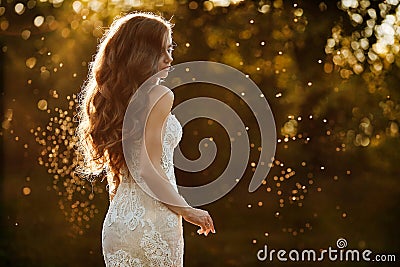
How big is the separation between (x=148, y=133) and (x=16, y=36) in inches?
98.2

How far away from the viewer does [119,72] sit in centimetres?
213

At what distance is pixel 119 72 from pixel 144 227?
17.4 inches

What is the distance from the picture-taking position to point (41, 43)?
14.3 feet

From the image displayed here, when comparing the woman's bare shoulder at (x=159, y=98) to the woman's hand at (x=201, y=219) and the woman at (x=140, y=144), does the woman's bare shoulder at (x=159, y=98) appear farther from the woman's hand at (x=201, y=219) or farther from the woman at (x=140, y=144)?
the woman's hand at (x=201, y=219)

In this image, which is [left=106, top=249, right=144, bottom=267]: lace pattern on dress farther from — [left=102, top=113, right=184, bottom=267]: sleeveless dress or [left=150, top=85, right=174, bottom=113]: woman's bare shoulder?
[left=150, top=85, right=174, bottom=113]: woman's bare shoulder

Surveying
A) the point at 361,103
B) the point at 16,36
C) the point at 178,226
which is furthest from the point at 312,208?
the point at 178,226

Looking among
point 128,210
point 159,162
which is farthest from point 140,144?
point 128,210

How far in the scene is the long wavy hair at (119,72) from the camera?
211 cm

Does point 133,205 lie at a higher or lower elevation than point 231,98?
higher

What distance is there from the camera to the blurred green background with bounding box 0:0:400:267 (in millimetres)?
4266

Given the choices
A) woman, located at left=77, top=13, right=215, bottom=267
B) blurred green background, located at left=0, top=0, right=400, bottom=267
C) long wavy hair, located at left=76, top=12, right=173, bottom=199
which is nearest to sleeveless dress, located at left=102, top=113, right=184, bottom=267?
woman, located at left=77, top=13, right=215, bottom=267

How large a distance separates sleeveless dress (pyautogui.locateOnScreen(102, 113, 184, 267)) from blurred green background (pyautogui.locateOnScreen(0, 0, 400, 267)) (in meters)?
2.07

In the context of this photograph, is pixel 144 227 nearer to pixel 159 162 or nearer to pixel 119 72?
pixel 159 162

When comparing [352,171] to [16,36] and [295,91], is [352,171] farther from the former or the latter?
[16,36]
